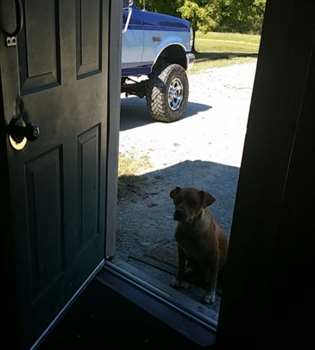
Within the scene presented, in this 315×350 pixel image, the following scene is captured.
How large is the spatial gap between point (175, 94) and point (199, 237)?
164 inches

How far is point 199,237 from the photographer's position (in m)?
2.48

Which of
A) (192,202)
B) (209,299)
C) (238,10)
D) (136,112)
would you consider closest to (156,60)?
(136,112)

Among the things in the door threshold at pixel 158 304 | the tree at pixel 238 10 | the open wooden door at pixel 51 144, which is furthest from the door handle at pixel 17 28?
the tree at pixel 238 10

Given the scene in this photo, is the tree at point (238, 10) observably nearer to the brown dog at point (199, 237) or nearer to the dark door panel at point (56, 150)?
the brown dog at point (199, 237)

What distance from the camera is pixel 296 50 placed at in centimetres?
141

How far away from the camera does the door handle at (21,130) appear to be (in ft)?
5.00

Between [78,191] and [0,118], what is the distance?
2.48 ft

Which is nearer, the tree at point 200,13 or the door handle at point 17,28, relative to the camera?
the door handle at point 17,28

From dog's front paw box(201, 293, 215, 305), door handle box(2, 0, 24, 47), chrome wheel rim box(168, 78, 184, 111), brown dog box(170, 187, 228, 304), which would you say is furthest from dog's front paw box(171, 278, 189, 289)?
chrome wheel rim box(168, 78, 184, 111)

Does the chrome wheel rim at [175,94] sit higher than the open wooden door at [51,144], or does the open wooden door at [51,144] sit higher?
the open wooden door at [51,144]

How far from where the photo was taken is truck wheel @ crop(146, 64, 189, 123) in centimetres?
602

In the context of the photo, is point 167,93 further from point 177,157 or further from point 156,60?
point 177,157

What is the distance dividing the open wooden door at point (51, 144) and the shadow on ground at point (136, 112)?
12.5 feet

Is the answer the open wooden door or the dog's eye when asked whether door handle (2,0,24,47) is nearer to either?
the open wooden door
